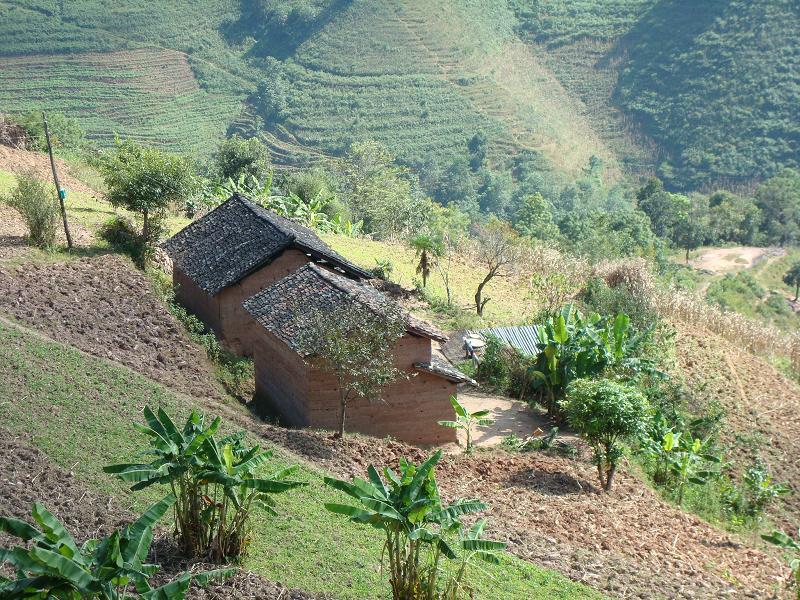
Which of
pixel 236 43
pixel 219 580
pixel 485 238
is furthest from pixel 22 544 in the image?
pixel 236 43

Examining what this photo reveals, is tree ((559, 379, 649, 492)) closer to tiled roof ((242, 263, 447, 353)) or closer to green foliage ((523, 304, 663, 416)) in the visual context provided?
tiled roof ((242, 263, 447, 353))

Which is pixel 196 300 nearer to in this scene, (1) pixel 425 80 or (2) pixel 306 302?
(2) pixel 306 302

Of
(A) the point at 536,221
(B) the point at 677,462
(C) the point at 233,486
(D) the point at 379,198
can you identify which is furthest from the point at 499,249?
(C) the point at 233,486

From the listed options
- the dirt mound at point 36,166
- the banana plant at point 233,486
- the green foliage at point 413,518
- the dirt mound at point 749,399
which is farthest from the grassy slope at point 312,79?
the green foliage at point 413,518

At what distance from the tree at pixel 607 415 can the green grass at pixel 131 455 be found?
13.6 feet

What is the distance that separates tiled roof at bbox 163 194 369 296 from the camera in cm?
2111

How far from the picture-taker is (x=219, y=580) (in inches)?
386

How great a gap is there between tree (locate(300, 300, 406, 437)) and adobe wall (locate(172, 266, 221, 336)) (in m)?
5.65

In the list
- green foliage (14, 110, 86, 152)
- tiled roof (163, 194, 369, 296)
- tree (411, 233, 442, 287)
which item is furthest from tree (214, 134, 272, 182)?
tiled roof (163, 194, 369, 296)

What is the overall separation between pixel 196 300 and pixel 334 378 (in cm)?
695

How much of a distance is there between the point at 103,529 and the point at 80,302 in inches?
366

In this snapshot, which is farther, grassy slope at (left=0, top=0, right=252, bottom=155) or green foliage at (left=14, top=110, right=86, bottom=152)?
grassy slope at (left=0, top=0, right=252, bottom=155)

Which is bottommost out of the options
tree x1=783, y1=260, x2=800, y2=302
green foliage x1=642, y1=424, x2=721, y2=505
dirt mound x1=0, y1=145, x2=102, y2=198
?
tree x1=783, y1=260, x2=800, y2=302

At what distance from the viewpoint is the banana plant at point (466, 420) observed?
17562 mm
